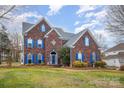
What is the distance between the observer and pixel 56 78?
23.4 ft

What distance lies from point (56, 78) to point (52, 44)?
86 centimetres

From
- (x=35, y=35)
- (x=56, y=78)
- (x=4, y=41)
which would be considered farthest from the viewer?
(x=35, y=35)

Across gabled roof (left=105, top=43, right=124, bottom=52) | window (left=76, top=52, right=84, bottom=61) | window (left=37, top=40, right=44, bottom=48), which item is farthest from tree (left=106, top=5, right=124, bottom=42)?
window (left=37, top=40, right=44, bottom=48)

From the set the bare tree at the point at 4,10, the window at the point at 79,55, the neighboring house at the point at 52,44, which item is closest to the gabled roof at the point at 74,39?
the neighboring house at the point at 52,44

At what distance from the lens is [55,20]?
7297 millimetres

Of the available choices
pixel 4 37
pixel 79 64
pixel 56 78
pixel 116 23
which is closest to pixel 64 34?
pixel 79 64

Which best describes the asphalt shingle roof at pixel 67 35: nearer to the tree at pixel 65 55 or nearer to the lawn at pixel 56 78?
the tree at pixel 65 55

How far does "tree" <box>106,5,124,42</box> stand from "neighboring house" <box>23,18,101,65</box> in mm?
502

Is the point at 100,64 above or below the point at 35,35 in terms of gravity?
below

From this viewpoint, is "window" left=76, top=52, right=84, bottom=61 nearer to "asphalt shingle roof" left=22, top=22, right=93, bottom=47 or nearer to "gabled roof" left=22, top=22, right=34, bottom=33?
"asphalt shingle roof" left=22, top=22, right=93, bottom=47

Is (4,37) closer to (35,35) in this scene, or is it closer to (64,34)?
(35,35)

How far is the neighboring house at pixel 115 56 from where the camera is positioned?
7.29 meters

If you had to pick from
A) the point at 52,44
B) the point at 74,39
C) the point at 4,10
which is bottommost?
the point at 52,44

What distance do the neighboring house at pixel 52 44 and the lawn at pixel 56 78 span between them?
0.92 ft
